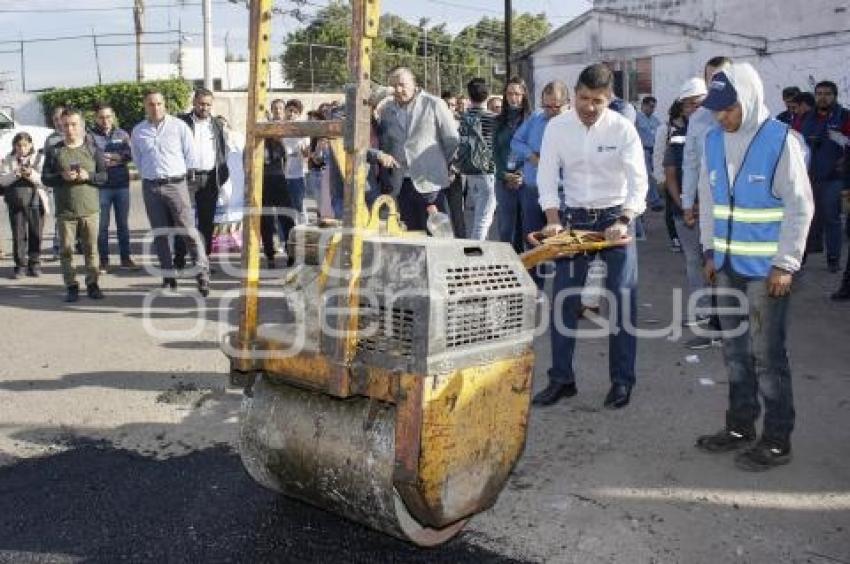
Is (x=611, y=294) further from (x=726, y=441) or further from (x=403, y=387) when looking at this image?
(x=403, y=387)

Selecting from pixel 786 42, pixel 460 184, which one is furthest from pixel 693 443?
pixel 786 42


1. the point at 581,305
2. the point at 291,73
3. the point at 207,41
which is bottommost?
the point at 581,305

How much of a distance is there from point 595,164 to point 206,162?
540 cm

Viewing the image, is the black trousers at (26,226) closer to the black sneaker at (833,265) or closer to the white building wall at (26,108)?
the black sneaker at (833,265)

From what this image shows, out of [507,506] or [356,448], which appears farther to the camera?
[507,506]

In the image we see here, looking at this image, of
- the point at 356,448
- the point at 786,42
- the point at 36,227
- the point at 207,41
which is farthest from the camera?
the point at 207,41

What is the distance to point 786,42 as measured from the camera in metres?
19.0

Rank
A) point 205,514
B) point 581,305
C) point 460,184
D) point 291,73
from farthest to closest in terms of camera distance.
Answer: point 291,73
point 460,184
point 581,305
point 205,514

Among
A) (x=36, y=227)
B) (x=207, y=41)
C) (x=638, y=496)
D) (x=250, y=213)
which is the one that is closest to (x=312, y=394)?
(x=250, y=213)

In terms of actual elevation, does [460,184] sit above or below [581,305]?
above

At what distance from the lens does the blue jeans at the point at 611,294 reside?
5.05 meters

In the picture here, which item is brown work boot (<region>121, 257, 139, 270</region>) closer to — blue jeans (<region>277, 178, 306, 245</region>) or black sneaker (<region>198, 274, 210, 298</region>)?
blue jeans (<region>277, 178, 306, 245</region>)

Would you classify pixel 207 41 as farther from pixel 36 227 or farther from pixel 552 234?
pixel 552 234

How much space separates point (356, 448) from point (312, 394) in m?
0.36
